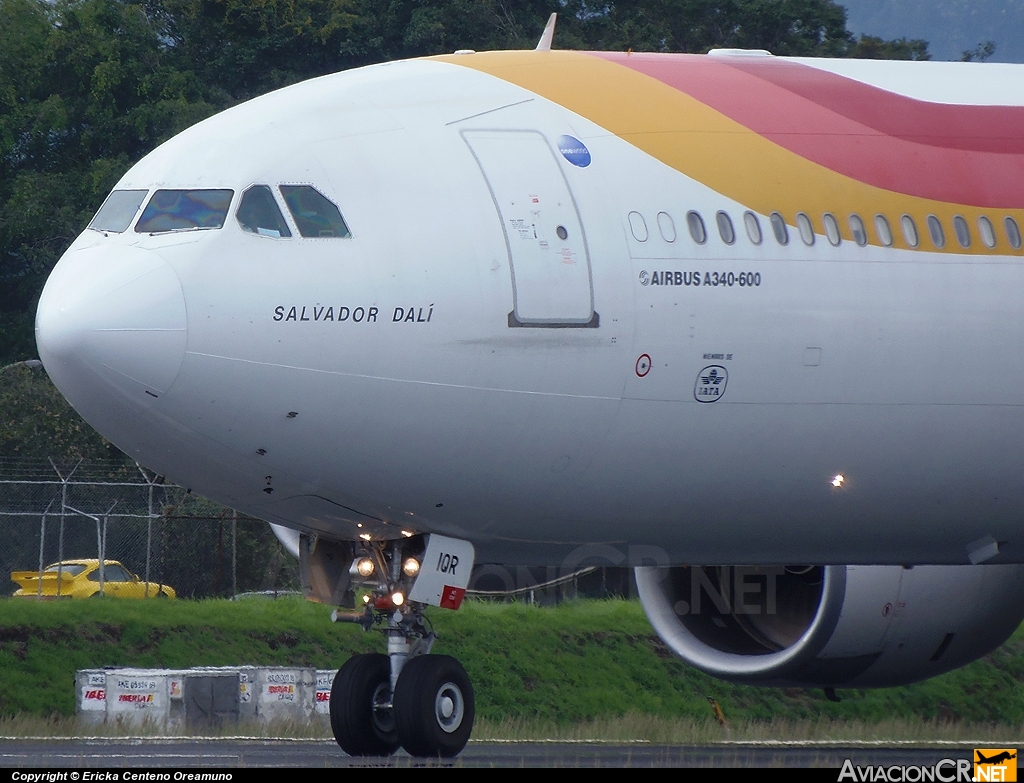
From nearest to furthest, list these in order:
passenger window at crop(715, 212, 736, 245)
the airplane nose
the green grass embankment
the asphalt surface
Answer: the airplane nose
passenger window at crop(715, 212, 736, 245)
the asphalt surface
the green grass embankment

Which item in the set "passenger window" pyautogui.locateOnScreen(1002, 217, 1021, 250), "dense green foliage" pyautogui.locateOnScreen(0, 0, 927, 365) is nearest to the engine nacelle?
"passenger window" pyautogui.locateOnScreen(1002, 217, 1021, 250)

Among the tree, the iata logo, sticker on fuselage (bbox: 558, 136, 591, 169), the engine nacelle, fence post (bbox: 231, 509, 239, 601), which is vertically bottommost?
the iata logo

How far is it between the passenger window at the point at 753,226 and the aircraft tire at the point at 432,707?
3.62 metres

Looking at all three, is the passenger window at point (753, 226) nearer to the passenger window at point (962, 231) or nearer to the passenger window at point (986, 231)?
the passenger window at point (962, 231)

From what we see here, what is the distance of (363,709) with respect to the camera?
12938 millimetres

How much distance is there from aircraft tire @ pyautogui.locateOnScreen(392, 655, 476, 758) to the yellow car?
62.9 ft

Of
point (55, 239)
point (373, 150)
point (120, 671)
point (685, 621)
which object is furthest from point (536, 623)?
point (55, 239)

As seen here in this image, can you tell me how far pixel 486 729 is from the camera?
21.6 metres

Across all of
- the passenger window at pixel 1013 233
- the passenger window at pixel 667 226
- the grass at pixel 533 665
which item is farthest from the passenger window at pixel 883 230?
the grass at pixel 533 665

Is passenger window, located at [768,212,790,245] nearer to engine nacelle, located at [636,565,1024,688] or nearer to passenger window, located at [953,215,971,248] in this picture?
passenger window, located at [953,215,971,248]

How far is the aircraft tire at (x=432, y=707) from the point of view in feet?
39.8

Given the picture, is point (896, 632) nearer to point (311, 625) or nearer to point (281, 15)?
point (311, 625)

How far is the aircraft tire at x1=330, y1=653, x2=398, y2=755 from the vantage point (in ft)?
42.3

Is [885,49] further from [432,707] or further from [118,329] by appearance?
[118,329]
